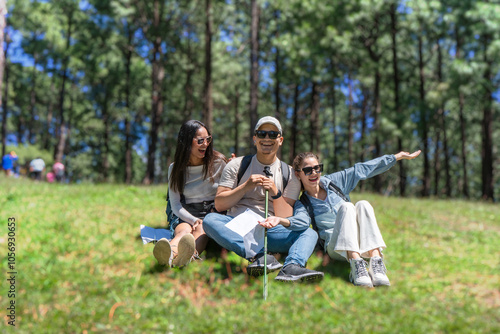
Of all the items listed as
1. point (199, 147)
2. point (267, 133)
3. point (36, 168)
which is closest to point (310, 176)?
point (267, 133)

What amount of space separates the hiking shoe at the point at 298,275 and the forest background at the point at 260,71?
5.77 metres

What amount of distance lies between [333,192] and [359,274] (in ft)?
2.94

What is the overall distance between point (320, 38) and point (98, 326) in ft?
42.6

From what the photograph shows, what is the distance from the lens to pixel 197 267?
15.6ft

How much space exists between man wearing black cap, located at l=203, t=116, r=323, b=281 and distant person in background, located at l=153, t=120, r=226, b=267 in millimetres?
339

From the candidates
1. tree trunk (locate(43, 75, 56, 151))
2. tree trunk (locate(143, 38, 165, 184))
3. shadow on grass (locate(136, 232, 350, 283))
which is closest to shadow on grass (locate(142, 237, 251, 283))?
shadow on grass (locate(136, 232, 350, 283))

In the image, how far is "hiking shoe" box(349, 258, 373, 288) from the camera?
299cm

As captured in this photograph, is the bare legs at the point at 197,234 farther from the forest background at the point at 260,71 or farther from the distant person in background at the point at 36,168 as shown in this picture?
the distant person in background at the point at 36,168

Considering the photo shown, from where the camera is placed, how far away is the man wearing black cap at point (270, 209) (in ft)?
9.91

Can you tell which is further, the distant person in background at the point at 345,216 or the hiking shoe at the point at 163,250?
the hiking shoe at the point at 163,250

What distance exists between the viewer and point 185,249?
3281 millimetres

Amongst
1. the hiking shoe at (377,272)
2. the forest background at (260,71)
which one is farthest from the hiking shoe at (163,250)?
the forest background at (260,71)

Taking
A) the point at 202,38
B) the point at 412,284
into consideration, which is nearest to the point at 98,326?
the point at 412,284

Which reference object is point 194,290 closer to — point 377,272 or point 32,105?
point 377,272
